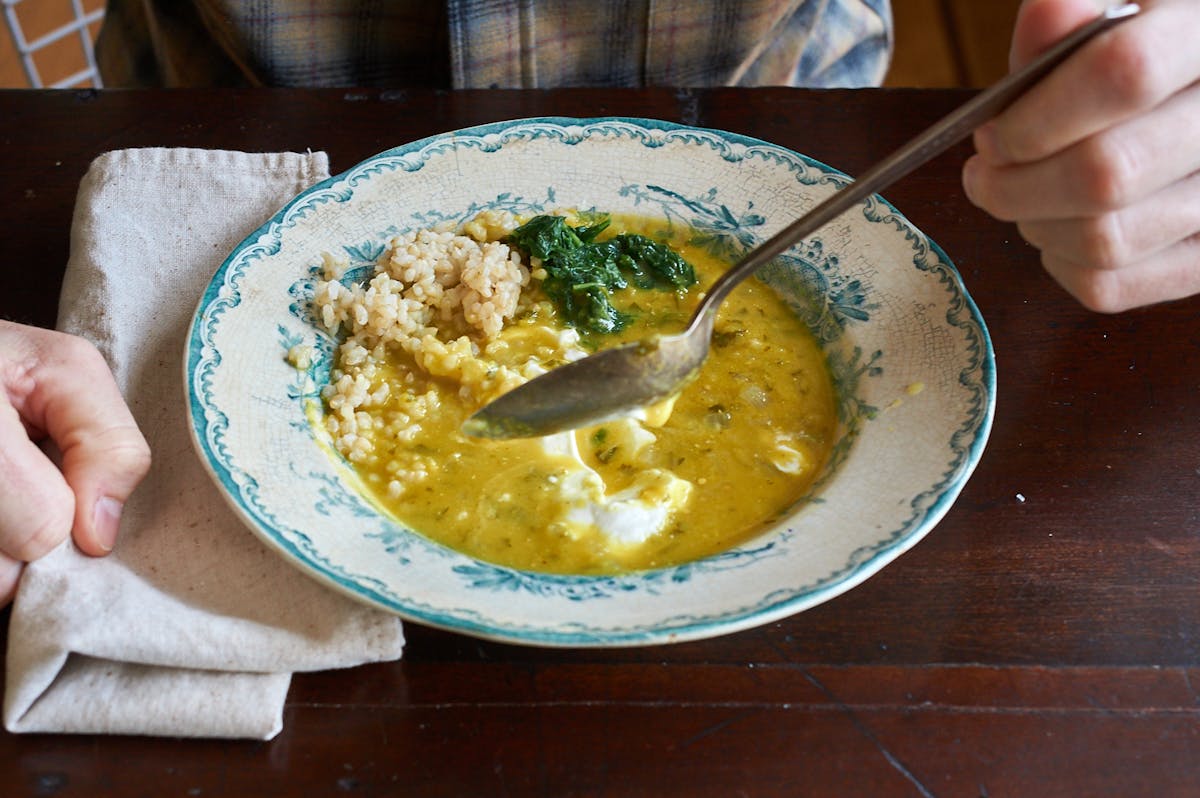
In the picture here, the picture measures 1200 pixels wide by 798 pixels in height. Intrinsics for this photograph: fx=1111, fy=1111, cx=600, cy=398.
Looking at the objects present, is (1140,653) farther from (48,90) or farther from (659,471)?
(48,90)

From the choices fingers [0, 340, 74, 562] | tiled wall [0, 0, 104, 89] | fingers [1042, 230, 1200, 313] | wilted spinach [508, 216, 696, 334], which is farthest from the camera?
tiled wall [0, 0, 104, 89]

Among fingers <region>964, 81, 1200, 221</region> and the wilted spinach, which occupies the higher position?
fingers <region>964, 81, 1200, 221</region>

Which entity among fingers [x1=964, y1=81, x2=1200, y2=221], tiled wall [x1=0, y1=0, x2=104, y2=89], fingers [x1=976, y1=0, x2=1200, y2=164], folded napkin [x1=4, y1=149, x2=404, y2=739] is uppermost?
fingers [x1=976, y1=0, x2=1200, y2=164]

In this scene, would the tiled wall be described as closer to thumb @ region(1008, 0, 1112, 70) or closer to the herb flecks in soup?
the herb flecks in soup

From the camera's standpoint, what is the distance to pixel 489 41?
214 centimetres

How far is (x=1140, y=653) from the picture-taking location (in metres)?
1.23

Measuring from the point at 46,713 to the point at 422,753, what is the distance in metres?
0.38

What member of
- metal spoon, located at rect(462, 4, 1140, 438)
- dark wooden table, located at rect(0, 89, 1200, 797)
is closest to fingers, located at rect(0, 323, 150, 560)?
dark wooden table, located at rect(0, 89, 1200, 797)

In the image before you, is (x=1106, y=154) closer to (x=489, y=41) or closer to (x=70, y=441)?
(x=70, y=441)

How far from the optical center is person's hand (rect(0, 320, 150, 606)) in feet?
3.98

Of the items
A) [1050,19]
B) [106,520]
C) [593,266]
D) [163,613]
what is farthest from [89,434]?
[1050,19]

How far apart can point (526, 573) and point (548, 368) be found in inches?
16.4

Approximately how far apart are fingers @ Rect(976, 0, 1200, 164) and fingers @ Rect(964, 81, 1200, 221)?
0.7 inches

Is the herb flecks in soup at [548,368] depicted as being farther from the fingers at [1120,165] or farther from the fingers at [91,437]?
the fingers at [1120,165]
